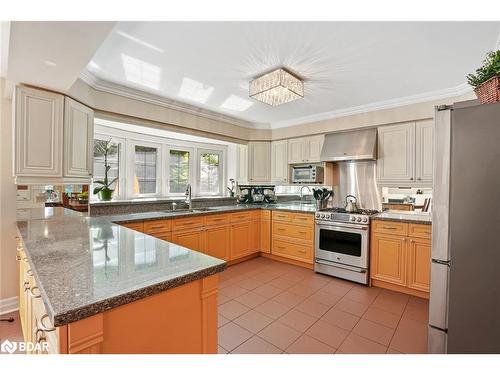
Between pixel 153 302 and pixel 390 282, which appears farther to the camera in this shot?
pixel 390 282

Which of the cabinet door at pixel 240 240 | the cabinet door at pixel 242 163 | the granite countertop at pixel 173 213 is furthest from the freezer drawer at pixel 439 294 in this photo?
the cabinet door at pixel 242 163

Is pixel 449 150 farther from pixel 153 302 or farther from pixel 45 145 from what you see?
pixel 45 145

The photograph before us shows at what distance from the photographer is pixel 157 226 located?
9.31ft

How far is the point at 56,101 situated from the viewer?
7.02ft

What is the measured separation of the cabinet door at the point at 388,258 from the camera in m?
2.83

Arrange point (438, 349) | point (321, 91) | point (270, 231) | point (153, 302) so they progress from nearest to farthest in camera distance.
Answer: point (153, 302), point (438, 349), point (321, 91), point (270, 231)

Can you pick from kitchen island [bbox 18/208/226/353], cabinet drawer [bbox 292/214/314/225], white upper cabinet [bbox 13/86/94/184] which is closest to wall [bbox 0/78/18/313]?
white upper cabinet [bbox 13/86/94/184]

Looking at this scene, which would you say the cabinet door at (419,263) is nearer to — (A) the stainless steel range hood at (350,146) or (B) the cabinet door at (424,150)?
(B) the cabinet door at (424,150)

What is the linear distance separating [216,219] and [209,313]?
7.58ft

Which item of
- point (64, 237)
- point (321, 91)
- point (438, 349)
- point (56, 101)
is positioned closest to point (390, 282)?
point (438, 349)

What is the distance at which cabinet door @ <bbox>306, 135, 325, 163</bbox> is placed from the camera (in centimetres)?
394

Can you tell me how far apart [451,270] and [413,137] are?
2.21 metres

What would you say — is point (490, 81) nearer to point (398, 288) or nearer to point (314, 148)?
point (398, 288)

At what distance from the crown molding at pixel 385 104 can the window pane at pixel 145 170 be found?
7.31 ft
